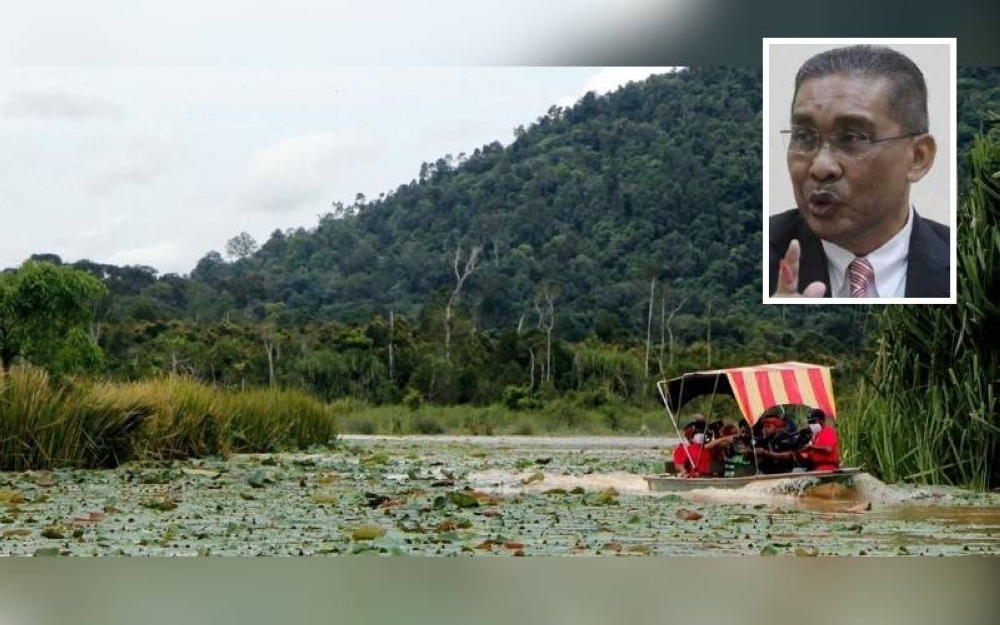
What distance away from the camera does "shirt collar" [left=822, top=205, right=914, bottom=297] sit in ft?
34.4

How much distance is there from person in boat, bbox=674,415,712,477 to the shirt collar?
1.01 m

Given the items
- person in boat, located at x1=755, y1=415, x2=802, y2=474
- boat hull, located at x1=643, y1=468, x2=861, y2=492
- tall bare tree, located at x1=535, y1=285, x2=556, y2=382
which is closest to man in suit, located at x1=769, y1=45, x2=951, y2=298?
person in boat, located at x1=755, y1=415, x2=802, y2=474

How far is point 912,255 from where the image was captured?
34.5 feet

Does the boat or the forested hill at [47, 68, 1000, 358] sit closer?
the boat

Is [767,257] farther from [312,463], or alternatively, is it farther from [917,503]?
[312,463]

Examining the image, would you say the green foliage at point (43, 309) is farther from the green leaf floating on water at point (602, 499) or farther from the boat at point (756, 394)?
the boat at point (756, 394)

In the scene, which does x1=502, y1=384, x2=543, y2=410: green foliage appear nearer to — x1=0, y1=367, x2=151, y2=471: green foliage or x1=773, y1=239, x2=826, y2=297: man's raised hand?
x1=773, y1=239, x2=826, y2=297: man's raised hand

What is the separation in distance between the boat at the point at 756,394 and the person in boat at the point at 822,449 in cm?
7

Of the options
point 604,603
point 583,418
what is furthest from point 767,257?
point 604,603

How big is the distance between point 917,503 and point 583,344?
1951 millimetres

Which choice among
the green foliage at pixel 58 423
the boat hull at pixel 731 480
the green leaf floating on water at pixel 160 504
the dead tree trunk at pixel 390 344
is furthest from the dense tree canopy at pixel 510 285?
the green leaf floating on water at pixel 160 504

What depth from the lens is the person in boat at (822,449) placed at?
1068 centimetres

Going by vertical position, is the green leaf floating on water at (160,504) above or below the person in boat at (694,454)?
below

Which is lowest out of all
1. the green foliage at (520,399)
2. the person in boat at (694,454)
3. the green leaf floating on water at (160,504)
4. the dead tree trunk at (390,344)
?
the green leaf floating on water at (160,504)
